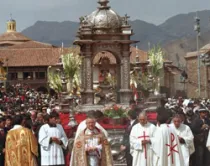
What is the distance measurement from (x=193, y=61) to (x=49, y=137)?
86.6m

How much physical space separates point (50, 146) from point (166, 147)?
2505 mm

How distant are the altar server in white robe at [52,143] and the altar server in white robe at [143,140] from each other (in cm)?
157

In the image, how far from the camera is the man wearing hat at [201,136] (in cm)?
1570

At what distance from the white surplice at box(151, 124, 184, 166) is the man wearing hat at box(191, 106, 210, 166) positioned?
291 cm

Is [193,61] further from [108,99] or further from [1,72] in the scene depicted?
[108,99]

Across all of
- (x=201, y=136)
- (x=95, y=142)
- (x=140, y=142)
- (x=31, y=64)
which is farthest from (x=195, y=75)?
(x=95, y=142)

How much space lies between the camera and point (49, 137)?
45.5 ft

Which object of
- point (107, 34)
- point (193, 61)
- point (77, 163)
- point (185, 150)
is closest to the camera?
point (77, 163)

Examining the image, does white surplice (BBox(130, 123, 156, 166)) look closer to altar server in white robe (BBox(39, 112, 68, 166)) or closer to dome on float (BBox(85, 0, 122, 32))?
altar server in white robe (BBox(39, 112, 68, 166))

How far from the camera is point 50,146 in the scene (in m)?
14.0

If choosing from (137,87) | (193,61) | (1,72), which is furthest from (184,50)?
(137,87)

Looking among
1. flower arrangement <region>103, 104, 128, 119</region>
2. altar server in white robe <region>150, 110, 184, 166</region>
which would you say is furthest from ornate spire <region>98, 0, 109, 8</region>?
altar server in white robe <region>150, 110, 184, 166</region>

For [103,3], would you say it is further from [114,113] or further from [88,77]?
[114,113]

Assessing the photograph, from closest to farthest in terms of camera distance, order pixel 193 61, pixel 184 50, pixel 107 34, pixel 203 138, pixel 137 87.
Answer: pixel 203 138, pixel 107 34, pixel 137 87, pixel 193 61, pixel 184 50
